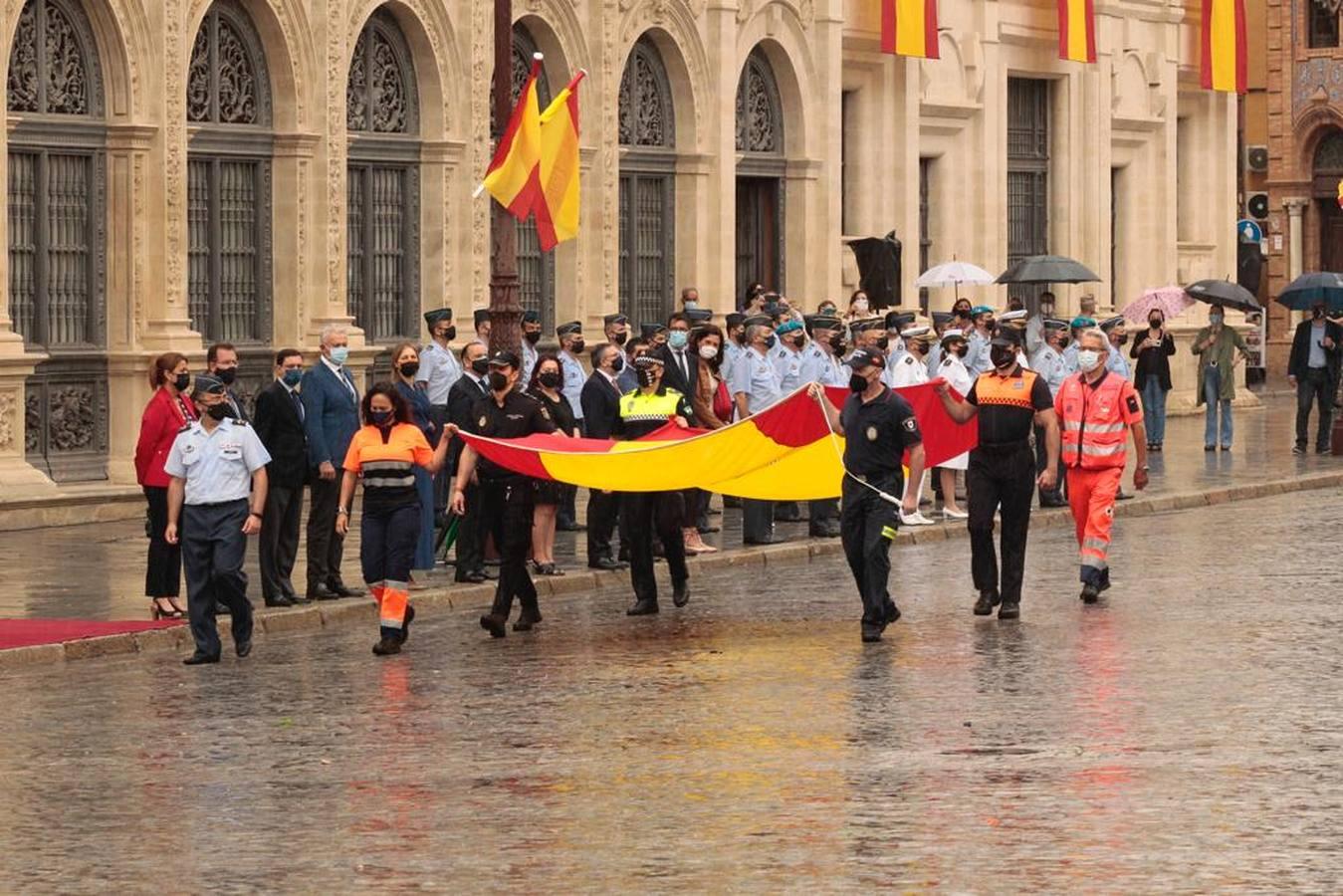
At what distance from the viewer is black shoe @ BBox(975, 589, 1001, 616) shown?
19750 mm

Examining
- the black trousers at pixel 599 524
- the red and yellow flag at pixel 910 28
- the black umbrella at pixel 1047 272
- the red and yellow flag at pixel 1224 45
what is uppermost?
the red and yellow flag at pixel 1224 45

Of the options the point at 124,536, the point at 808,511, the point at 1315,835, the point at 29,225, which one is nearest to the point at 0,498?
the point at 124,536

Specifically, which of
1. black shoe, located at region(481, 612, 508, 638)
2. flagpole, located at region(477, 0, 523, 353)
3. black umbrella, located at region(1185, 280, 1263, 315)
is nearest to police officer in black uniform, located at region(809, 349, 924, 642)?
black shoe, located at region(481, 612, 508, 638)

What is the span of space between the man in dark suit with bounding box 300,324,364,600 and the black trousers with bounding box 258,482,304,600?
0.15 metres

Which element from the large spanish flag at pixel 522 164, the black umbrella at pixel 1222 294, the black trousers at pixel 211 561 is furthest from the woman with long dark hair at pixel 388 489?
the black umbrella at pixel 1222 294

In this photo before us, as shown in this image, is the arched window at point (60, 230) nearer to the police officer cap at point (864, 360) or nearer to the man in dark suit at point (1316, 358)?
the police officer cap at point (864, 360)

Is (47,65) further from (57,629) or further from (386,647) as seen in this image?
(386,647)

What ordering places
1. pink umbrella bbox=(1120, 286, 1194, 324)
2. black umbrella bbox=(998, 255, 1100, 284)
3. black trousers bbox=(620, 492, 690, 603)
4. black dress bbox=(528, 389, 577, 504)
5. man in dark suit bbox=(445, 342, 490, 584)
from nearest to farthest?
black trousers bbox=(620, 492, 690, 603) < black dress bbox=(528, 389, 577, 504) < man in dark suit bbox=(445, 342, 490, 584) < black umbrella bbox=(998, 255, 1100, 284) < pink umbrella bbox=(1120, 286, 1194, 324)

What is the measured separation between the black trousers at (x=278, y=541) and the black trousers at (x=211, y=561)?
2.13 metres

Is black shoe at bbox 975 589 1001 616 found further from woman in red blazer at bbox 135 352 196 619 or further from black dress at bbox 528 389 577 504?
woman in red blazer at bbox 135 352 196 619

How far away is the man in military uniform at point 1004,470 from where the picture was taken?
19.7 meters

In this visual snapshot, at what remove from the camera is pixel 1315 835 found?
38.9ft

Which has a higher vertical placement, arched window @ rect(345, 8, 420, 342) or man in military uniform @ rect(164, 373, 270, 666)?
arched window @ rect(345, 8, 420, 342)

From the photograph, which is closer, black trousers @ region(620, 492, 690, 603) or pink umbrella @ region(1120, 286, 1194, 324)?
black trousers @ region(620, 492, 690, 603)
